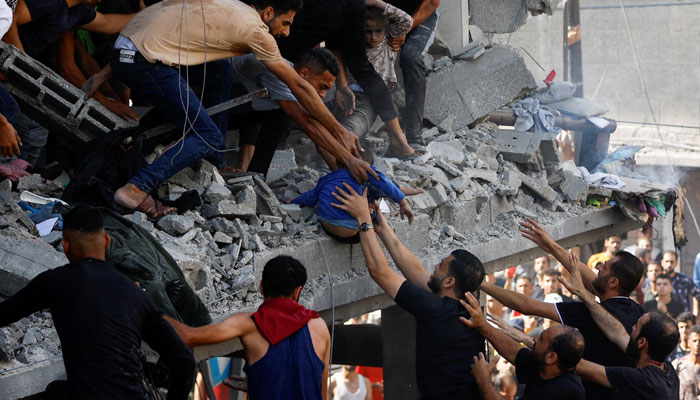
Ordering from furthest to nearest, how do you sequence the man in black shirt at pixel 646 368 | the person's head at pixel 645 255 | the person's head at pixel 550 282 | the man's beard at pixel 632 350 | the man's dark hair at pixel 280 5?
the person's head at pixel 645 255 → the person's head at pixel 550 282 → the man's dark hair at pixel 280 5 → the man's beard at pixel 632 350 → the man in black shirt at pixel 646 368

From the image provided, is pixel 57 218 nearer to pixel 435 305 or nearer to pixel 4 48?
pixel 4 48

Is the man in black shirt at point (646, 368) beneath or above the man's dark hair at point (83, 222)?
beneath

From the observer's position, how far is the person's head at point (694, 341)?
8648mm

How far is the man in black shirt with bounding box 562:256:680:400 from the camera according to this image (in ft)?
17.3

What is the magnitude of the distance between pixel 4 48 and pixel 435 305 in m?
3.37

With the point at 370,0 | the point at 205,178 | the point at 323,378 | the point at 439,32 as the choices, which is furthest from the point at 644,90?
the point at 323,378

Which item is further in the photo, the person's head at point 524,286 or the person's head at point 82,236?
the person's head at point 524,286

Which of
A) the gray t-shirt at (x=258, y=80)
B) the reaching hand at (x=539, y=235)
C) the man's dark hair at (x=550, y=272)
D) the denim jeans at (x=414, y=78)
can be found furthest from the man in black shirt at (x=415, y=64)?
the man's dark hair at (x=550, y=272)

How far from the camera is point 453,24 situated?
9977 millimetres

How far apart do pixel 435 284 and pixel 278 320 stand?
3.90 ft

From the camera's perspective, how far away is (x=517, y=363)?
5285 mm

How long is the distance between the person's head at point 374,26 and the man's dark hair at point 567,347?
377 cm

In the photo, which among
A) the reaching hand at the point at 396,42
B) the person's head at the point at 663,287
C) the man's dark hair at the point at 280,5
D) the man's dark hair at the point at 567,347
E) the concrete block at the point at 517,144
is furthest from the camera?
the person's head at the point at 663,287

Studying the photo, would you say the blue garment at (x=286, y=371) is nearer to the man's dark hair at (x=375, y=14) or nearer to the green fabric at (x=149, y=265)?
the green fabric at (x=149, y=265)
